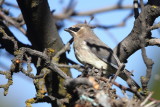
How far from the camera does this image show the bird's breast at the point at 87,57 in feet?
20.0

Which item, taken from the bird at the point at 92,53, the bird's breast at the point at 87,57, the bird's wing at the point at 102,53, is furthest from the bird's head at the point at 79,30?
the bird's breast at the point at 87,57

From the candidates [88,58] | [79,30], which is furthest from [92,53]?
[79,30]

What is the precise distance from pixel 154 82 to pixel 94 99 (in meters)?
1.92

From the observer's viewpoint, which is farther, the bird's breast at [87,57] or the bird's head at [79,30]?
the bird's head at [79,30]

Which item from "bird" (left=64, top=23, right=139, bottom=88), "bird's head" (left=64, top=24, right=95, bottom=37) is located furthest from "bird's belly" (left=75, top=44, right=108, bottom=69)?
"bird's head" (left=64, top=24, right=95, bottom=37)

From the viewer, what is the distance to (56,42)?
502 centimetres

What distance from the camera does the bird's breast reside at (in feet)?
20.0

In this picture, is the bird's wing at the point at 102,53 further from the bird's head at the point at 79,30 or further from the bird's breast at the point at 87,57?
the bird's head at the point at 79,30

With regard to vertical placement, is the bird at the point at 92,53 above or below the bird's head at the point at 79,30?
below

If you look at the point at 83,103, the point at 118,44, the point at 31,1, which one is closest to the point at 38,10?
the point at 31,1

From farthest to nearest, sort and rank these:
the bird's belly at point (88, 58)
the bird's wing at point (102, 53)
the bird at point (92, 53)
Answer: the bird's belly at point (88, 58)
the bird at point (92, 53)
the bird's wing at point (102, 53)

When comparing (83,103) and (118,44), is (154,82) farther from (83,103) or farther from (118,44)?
(83,103)

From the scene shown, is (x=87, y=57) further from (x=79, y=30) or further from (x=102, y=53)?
(x=79, y=30)

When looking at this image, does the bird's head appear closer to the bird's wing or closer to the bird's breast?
the bird's wing
